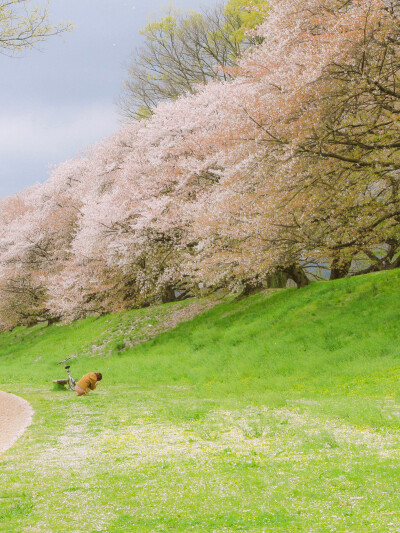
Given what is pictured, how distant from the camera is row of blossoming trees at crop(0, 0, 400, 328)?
18.8 metres

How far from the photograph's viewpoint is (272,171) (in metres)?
22.2

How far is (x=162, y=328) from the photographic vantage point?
116ft

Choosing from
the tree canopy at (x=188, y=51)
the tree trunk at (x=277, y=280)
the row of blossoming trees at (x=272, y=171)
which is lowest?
the tree trunk at (x=277, y=280)

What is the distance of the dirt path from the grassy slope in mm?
395

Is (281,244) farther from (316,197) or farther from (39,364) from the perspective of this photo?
(39,364)

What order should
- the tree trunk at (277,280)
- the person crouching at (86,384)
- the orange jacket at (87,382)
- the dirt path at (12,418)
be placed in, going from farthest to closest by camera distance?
the tree trunk at (277,280) → the orange jacket at (87,382) → the person crouching at (86,384) → the dirt path at (12,418)

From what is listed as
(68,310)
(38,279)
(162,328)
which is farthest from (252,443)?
(38,279)

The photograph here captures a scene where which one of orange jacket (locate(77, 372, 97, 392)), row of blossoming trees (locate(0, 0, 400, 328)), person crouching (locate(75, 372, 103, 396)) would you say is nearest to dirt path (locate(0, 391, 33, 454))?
person crouching (locate(75, 372, 103, 396))

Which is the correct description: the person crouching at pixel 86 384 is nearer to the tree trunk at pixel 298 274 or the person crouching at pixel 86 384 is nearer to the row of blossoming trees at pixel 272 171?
the row of blossoming trees at pixel 272 171

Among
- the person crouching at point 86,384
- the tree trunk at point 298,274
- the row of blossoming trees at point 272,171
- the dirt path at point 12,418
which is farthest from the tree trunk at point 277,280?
the dirt path at point 12,418

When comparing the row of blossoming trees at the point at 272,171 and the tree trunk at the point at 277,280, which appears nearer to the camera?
the row of blossoming trees at the point at 272,171

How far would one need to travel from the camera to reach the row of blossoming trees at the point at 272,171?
18781 millimetres

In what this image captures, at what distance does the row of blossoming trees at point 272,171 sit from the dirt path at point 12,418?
1176cm

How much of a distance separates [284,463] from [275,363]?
1474 cm
